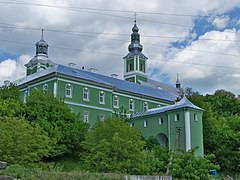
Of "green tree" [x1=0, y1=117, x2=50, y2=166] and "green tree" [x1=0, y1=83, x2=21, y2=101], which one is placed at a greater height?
"green tree" [x1=0, y1=83, x2=21, y2=101]

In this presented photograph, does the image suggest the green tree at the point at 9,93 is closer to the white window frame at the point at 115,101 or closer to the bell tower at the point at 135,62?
the white window frame at the point at 115,101

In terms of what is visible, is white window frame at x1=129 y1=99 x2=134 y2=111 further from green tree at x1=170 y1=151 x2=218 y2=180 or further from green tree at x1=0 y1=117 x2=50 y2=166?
green tree at x1=170 y1=151 x2=218 y2=180

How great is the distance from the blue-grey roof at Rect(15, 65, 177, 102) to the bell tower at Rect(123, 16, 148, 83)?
50.6 ft

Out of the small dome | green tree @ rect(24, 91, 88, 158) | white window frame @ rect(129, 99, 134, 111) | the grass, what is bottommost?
the grass

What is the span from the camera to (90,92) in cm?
5266

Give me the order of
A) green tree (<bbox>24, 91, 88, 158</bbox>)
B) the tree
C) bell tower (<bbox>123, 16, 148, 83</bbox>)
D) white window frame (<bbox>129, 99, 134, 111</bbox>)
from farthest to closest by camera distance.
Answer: bell tower (<bbox>123, 16, 148, 83</bbox>) < white window frame (<bbox>129, 99, 134, 111</bbox>) < green tree (<bbox>24, 91, 88, 158</bbox>) < the tree

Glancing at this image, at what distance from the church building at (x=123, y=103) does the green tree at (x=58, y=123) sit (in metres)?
7.25

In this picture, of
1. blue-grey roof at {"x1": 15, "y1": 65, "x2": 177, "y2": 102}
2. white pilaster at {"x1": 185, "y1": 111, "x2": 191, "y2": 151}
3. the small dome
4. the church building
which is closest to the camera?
white pilaster at {"x1": 185, "y1": 111, "x2": 191, "y2": 151}

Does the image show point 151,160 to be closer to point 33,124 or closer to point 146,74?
point 33,124

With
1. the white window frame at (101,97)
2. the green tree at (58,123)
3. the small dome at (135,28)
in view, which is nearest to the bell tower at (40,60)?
the small dome at (135,28)

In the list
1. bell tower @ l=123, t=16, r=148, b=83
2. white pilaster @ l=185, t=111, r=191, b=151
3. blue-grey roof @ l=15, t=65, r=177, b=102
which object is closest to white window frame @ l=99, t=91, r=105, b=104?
blue-grey roof @ l=15, t=65, r=177, b=102

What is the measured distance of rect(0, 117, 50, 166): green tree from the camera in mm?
26656

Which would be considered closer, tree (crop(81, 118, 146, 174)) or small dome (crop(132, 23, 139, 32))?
tree (crop(81, 118, 146, 174))

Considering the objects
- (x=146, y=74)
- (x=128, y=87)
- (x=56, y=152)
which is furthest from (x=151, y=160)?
(x=146, y=74)
